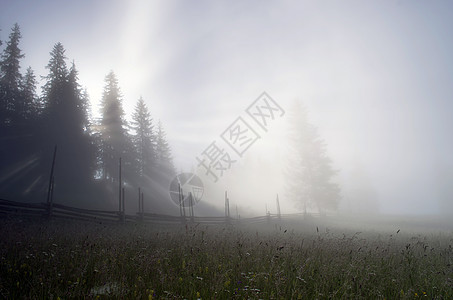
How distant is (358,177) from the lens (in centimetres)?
5378

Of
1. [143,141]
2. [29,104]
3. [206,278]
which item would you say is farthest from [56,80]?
[206,278]

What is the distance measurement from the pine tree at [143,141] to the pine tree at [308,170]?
19.4m

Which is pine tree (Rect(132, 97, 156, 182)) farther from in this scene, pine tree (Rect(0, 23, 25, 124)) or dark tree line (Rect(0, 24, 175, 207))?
pine tree (Rect(0, 23, 25, 124))

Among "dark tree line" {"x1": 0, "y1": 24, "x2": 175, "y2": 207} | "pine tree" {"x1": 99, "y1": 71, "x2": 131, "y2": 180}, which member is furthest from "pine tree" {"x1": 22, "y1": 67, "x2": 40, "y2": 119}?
"pine tree" {"x1": 99, "y1": 71, "x2": 131, "y2": 180}

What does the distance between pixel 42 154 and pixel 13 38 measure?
14.9 metres

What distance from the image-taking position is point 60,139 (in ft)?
75.9

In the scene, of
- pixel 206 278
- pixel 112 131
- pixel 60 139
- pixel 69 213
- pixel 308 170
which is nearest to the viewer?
pixel 206 278

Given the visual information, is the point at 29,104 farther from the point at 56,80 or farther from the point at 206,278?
the point at 206,278

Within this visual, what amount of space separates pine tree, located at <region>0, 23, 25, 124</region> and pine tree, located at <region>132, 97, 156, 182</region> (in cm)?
1233

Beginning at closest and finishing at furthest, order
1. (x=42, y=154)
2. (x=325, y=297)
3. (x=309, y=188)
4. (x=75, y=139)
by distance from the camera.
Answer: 1. (x=325, y=297)
2. (x=42, y=154)
3. (x=75, y=139)
4. (x=309, y=188)

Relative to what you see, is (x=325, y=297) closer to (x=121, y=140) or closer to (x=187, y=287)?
(x=187, y=287)

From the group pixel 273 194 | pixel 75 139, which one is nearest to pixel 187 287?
pixel 75 139

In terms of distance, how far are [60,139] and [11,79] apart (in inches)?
369

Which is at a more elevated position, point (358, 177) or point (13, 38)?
point (13, 38)
